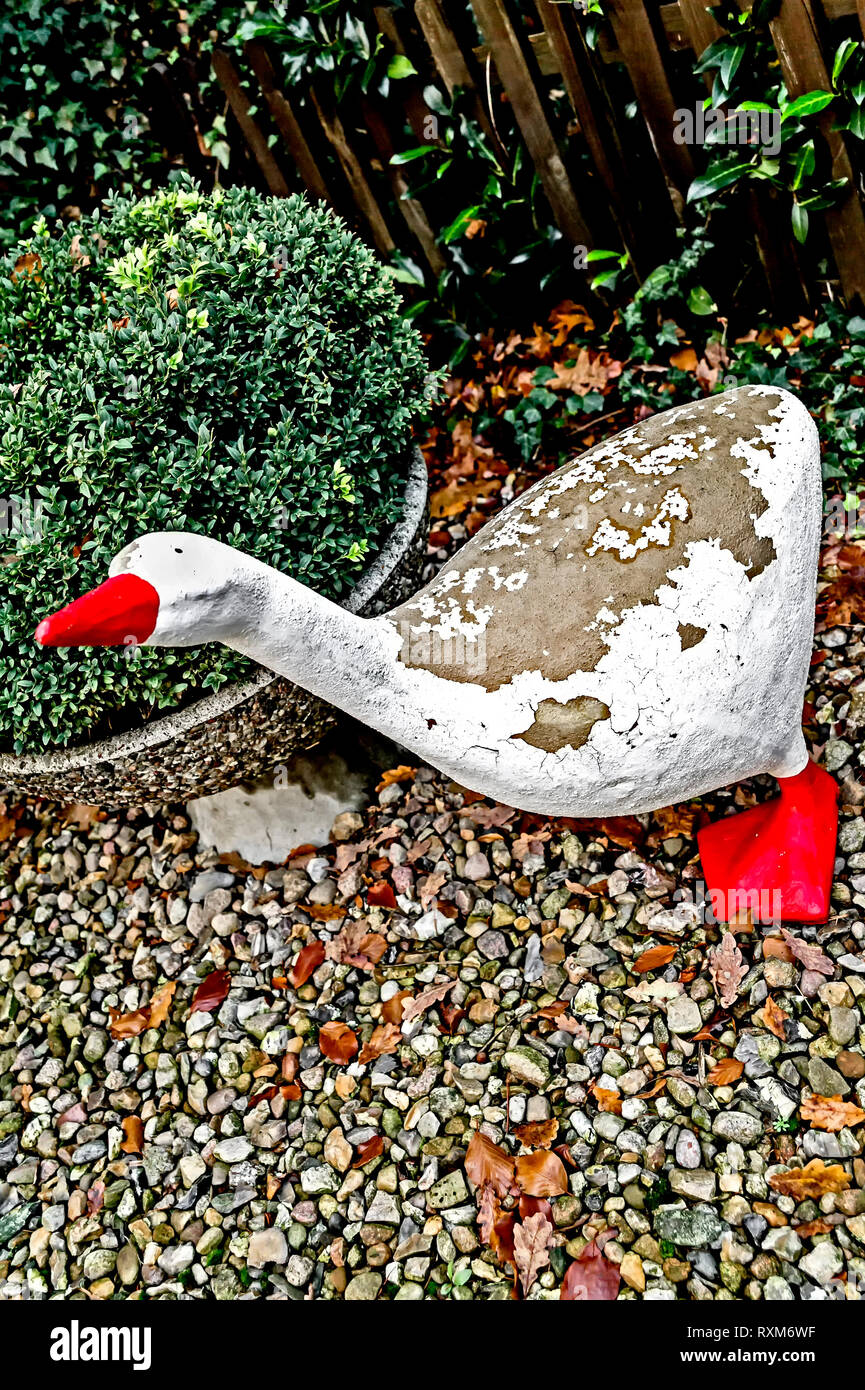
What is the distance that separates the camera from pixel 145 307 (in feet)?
7.78

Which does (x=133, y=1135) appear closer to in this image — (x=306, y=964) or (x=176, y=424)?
(x=306, y=964)

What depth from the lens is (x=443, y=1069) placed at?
8.10 ft

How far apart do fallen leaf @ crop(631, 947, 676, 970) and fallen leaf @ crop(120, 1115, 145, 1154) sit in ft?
4.23

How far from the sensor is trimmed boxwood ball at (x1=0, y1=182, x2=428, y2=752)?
2279mm

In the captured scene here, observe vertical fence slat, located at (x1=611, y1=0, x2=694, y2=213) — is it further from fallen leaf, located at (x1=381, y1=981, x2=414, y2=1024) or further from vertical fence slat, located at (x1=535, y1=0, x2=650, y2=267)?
fallen leaf, located at (x1=381, y1=981, x2=414, y2=1024)

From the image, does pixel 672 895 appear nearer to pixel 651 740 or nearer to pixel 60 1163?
pixel 651 740

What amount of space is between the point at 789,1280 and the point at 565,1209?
0.44 metres

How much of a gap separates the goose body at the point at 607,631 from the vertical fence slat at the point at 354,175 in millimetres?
2161

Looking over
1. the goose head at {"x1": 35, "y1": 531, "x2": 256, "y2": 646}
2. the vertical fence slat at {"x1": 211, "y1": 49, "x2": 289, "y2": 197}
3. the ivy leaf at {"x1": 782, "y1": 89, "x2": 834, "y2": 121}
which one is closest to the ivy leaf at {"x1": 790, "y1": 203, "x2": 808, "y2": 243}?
the ivy leaf at {"x1": 782, "y1": 89, "x2": 834, "y2": 121}

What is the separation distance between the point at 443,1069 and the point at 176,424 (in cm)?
162

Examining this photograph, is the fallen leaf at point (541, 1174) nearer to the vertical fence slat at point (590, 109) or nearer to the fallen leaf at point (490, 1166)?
the fallen leaf at point (490, 1166)

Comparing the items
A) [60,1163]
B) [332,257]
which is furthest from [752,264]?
[60,1163]

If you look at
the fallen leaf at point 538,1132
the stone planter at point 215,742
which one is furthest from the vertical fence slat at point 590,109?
the fallen leaf at point 538,1132

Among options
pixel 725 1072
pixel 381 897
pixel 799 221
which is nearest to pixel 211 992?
pixel 381 897
